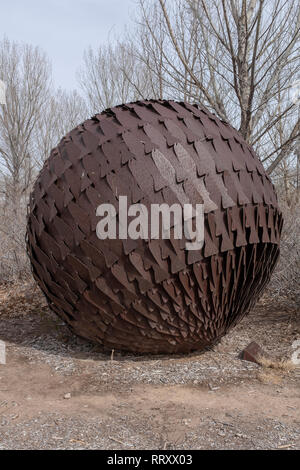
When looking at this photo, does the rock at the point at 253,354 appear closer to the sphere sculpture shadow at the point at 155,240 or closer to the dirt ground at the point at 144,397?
the dirt ground at the point at 144,397

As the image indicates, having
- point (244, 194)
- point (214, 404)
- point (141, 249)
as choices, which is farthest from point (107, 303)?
point (244, 194)

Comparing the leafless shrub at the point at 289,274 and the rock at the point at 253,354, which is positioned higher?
the leafless shrub at the point at 289,274

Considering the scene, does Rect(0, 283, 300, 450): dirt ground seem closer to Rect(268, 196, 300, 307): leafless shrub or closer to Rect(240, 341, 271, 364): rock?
Rect(240, 341, 271, 364): rock

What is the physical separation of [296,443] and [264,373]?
86cm

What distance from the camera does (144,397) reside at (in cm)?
264

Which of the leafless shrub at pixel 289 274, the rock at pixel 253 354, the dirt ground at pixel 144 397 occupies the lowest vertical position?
the dirt ground at pixel 144 397

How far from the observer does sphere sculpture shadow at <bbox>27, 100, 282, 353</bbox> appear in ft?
9.02

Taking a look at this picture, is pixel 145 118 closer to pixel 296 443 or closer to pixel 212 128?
pixel 212 128

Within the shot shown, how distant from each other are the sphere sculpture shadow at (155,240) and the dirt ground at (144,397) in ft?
0.82

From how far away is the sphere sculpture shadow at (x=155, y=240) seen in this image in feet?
9.02

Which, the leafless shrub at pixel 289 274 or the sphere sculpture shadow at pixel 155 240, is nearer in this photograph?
the sphere sculpture shadow at pixel 155 240

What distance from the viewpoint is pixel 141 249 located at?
8.93ft

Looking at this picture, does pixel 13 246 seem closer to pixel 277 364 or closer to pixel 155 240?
pixel 155 240

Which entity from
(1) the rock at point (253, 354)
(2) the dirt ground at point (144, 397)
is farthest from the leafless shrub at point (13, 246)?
(1) the rock at point (253, 354)
